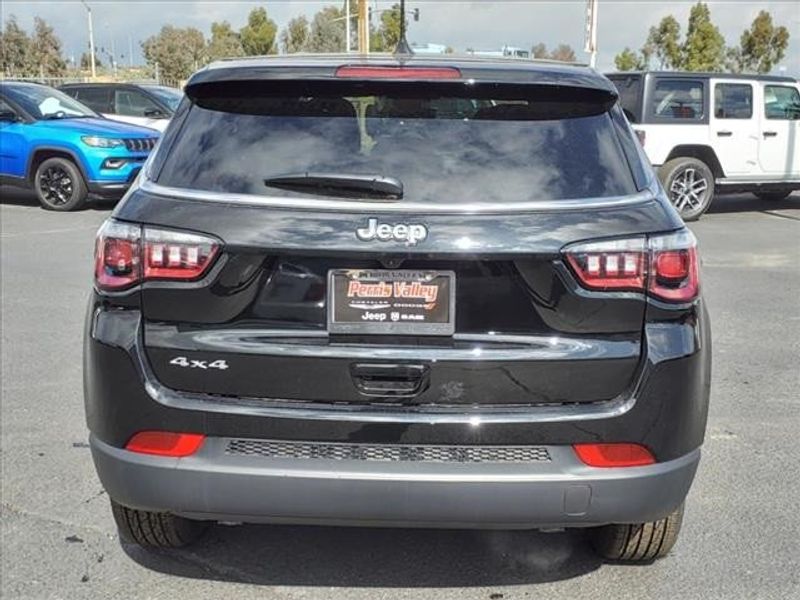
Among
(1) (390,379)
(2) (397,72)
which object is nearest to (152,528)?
(1) (390,379)

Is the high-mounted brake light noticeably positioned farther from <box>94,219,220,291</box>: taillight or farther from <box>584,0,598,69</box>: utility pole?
<box>584,0,598,69</box>: utility pole

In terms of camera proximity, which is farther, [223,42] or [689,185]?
[223,42]

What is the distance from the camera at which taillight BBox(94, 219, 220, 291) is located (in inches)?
98.8

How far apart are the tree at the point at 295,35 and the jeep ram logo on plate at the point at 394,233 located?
61.8 metres

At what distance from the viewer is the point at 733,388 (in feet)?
17.1

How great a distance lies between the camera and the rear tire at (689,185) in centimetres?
1187

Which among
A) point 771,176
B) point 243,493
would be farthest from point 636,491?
point 771,176

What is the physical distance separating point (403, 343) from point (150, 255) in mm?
780

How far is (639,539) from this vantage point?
3.07 m

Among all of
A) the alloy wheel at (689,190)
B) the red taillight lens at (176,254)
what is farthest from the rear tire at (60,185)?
the red taillight lens at (176,254)

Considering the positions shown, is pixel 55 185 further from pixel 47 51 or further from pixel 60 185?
pixel 47 51

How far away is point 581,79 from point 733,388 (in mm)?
3017

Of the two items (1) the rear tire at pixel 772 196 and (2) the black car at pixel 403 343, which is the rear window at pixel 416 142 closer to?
(2) the black car at pixel 403 343

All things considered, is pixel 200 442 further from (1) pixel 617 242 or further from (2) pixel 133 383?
(1) pixel 617 242
